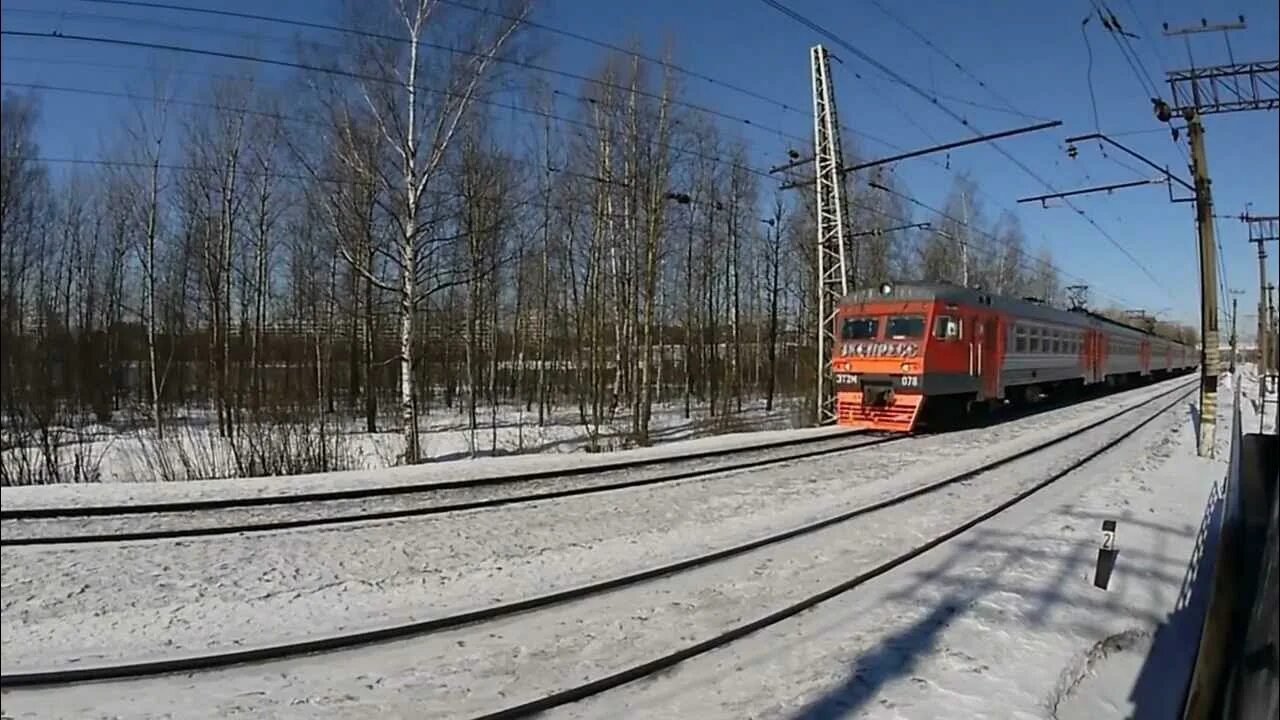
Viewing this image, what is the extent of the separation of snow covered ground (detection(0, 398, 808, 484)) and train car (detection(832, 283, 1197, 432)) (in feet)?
19.4

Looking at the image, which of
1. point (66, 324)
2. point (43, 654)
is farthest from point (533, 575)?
point (66, 324)

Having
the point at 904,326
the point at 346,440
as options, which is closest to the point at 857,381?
the point at 904,326

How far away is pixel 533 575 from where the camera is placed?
20.2 feet

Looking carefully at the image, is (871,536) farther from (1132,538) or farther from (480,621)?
(480,621)

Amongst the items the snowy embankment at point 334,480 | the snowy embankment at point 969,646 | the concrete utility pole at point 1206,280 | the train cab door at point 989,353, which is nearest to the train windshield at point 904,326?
the train cab door at point 989,353

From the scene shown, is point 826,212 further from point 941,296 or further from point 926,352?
point 926,352

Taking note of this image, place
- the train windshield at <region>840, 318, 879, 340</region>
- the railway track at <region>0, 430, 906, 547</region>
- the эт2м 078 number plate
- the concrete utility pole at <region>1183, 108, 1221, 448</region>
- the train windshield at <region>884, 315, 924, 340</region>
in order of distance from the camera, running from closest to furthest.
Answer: the railway track at <region>0, 430, 906, 547</region> < the concrete utility pole at <region>1183, 108, 1221, 448</region> < the эт2м 078 number plate < the train windshield at <region>884, 315, 924, 340</region> < the train windshield at <region>840, 318, 879, 340</region>

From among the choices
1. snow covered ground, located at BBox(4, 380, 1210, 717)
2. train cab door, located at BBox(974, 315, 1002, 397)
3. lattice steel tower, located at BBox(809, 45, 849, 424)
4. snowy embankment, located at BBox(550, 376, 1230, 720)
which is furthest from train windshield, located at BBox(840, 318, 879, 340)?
snowy embankment, located at BBox(550, 376, 1230, 720)

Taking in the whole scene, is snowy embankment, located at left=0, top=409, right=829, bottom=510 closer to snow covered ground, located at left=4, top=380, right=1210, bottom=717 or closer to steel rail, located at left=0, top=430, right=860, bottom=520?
steel rail, located at left=0, top=430, right=860, bottom=520

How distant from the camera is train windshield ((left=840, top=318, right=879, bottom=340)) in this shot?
53.6ft

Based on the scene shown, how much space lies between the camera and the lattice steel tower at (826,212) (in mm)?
18266

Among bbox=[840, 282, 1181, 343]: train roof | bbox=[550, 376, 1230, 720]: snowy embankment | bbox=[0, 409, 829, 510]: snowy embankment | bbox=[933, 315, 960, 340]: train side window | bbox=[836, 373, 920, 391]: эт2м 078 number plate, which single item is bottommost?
bbox=[550, 376, 1230, 720]: snowy embankment

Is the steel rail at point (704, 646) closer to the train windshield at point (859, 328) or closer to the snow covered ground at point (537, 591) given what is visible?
the snow covered ground at point (537, 591)

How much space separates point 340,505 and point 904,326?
11.8m
